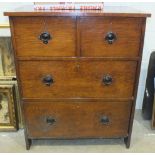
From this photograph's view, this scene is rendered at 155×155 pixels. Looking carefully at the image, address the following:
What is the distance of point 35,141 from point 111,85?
0.76m

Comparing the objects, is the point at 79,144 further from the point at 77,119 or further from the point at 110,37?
the point at 110,37

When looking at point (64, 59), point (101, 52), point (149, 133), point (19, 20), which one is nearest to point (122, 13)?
point (101, 52)

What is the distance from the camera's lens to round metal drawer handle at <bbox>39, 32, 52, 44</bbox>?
130cm

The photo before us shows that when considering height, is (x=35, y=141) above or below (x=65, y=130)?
below

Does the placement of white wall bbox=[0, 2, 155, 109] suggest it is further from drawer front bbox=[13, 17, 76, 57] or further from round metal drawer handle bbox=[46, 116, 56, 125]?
round metal drawer handle bbox=[46, 116, 56, 125]

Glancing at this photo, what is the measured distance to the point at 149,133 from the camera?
1.86m

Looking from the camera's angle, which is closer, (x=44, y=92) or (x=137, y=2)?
(x=44, y=92)

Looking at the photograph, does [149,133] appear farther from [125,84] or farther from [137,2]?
[137,2]

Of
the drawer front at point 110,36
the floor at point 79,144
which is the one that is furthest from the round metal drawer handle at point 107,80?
the floor at point 79,144

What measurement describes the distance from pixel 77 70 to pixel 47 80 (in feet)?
0.63

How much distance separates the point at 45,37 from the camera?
51.2 inches

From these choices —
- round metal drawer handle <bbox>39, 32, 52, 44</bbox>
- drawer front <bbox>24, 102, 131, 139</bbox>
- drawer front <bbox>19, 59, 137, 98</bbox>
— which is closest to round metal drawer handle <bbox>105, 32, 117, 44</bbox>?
drawer front <bbox>19, 59, 137, 98</bbox>

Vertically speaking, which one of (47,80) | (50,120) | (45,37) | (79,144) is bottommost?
(79,144)

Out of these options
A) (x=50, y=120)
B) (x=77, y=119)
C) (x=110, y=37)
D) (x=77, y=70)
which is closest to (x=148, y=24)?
(x=110, y=37)
